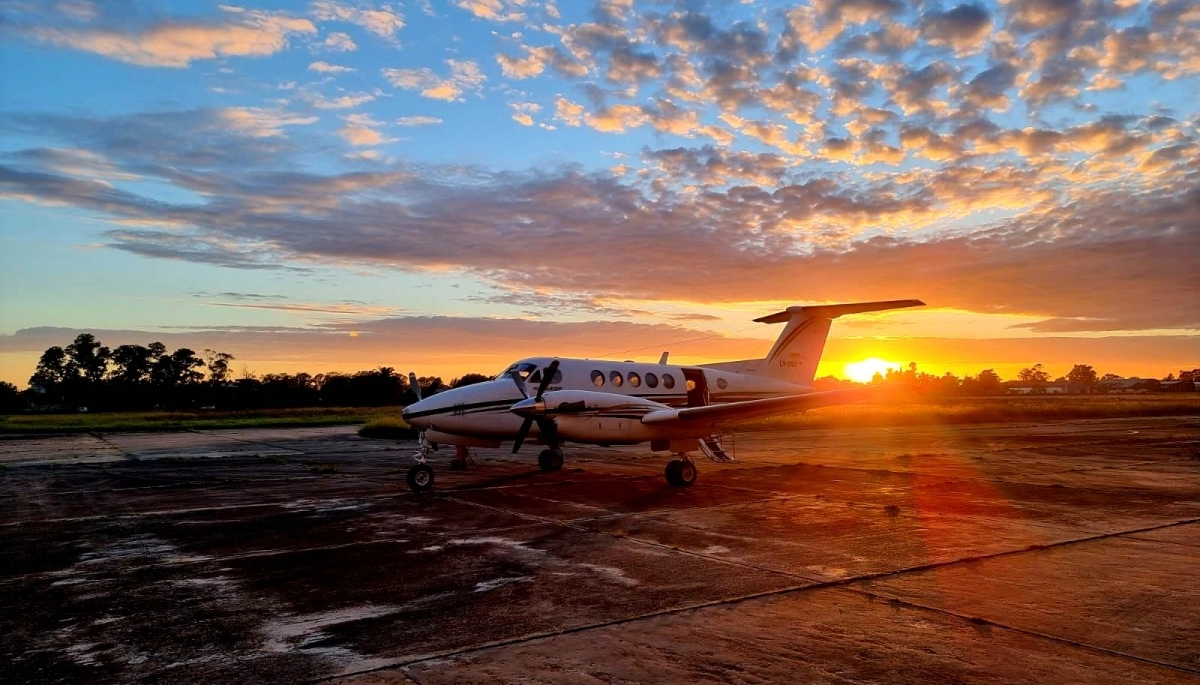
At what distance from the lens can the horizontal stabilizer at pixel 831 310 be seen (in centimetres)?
2306

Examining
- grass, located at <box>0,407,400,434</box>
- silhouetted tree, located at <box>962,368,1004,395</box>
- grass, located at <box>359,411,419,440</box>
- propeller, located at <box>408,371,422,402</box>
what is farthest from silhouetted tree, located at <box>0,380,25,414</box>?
silhouetted tree, located at <box>962,368,1004,395</box>

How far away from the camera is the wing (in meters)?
16.8

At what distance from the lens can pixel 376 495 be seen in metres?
16.3

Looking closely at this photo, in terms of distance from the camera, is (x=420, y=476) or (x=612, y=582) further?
(x=420, y=476)

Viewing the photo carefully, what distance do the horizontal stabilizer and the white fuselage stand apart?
17.8ft

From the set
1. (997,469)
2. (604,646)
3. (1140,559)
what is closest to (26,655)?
(604,646)

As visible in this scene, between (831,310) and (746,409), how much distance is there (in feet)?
32.7

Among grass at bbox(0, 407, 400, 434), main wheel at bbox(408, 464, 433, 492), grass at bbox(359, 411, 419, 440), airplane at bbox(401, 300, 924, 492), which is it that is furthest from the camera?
grass at bbox(0, 407, 400, 434)

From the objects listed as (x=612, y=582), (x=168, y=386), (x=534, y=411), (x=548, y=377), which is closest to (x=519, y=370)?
(x=548, y=377)

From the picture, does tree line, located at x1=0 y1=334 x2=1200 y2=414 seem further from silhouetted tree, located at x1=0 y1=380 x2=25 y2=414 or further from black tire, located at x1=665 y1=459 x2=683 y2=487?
black tire, located at x1=665 y1=459 x2=683 y2=487

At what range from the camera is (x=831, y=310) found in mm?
25688

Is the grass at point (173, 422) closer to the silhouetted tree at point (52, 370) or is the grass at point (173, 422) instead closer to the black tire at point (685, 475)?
the black tire at point (685, 475)

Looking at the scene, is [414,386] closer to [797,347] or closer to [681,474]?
[681,474]

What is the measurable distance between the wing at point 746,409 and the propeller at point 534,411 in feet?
8.27
